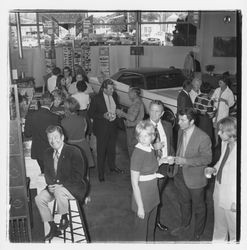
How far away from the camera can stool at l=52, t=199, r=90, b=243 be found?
353 cm

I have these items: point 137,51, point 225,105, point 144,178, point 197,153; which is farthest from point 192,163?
point 137,51

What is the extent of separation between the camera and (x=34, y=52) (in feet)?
37.3

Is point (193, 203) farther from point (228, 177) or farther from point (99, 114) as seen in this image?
point (99, 114)

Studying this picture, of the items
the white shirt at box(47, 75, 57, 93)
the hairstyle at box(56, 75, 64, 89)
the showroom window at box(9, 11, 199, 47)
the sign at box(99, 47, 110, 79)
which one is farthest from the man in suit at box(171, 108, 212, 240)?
the sign at box(99, 47, 110, 79)

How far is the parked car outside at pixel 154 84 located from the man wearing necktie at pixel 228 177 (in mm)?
3454

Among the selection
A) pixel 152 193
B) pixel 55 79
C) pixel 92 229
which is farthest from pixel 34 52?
pixel 152 193

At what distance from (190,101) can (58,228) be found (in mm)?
2705

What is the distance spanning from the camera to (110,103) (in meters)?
5.14

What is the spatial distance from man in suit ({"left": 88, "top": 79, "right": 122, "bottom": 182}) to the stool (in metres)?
1.42

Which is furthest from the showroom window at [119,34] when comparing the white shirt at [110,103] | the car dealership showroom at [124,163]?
the white shirt at [110,103]

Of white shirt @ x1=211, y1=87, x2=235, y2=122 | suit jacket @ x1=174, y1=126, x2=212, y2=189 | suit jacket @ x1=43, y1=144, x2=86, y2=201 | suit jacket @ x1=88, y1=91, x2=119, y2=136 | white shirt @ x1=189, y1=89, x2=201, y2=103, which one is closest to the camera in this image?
suit jacket @ x1=174, y1=126, x2=212, y2=189

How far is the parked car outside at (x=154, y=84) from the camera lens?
703 centimetres

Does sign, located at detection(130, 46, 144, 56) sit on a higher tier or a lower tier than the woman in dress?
higher

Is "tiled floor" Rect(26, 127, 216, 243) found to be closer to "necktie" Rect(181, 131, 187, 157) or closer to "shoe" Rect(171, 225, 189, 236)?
"shoe" Rect(171, 225, 189, 236)
